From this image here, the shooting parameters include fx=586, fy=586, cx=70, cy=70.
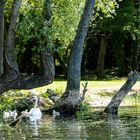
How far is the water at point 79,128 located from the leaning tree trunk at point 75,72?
718 mm

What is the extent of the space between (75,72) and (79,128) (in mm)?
5996

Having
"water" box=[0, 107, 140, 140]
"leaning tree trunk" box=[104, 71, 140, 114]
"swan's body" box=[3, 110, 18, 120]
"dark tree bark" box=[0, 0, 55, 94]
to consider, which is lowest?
"water" box=[0, 107, 140, 140]

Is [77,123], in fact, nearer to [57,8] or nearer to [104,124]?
[104,124]

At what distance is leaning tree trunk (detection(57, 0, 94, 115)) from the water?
718mm

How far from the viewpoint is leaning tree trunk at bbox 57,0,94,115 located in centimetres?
2534

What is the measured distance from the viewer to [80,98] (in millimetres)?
25531

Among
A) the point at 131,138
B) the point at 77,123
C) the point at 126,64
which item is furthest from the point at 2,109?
the point at 126,64

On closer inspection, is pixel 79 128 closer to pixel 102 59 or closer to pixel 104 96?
pixel 104 96

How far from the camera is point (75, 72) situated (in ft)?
86.1

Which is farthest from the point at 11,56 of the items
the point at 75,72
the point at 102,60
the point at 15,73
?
the point at 102,60

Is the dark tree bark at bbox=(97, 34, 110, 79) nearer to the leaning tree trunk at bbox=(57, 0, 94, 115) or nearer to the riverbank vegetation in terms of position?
the riverbank vegetation

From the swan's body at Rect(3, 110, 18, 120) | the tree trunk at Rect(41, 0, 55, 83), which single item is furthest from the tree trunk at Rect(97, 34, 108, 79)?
the tree trunk at Rect(41, 0, 55, 83)

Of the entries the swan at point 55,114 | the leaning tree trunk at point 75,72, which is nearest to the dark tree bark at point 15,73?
the swan at point 55,114

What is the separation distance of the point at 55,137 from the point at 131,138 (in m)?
2.38
